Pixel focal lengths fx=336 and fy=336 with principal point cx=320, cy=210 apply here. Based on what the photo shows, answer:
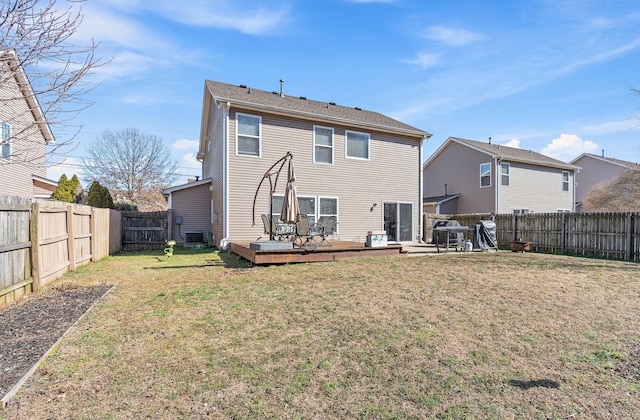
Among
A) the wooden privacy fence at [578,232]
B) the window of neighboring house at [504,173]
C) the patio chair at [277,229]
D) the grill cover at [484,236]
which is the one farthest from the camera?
the window of neighboring house at [504,173]

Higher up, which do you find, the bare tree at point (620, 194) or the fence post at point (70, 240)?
the bare tree at point (620, 194)

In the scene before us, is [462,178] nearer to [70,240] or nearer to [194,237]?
[194,237]

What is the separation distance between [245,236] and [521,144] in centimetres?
2126

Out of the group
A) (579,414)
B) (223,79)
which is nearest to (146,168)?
(223,79)

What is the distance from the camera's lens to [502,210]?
19.1 metres

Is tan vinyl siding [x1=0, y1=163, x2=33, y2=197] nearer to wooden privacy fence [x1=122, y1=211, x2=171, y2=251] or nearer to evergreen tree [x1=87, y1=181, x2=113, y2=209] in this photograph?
→ evergreen tree [x1=87, y1=181, x2=113, y2=209]

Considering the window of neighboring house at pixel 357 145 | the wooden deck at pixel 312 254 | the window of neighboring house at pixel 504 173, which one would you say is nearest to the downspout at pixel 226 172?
the wooden deck at pixel 312 254

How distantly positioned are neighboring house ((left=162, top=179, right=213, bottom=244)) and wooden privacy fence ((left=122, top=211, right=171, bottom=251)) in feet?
2.81

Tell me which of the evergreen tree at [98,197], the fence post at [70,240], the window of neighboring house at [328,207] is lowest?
the fence post at [70,240]

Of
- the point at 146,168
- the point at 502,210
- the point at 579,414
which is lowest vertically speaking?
the point at 579,414

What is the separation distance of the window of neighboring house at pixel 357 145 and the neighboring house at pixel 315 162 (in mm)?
40

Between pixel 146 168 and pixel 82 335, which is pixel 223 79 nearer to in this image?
pixel 82 335

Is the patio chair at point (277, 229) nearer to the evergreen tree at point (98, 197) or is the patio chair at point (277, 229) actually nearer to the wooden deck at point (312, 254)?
the wooden deck at point (312, 254)

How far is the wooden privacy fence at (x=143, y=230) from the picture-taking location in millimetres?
13078
